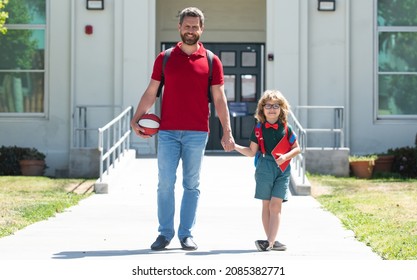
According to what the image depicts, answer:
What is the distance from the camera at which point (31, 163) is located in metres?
16.9

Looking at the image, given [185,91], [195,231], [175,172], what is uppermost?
[185,91]

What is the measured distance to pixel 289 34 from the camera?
18.0 metres

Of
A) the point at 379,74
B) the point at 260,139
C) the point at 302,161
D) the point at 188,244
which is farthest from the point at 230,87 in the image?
the point at 188,244

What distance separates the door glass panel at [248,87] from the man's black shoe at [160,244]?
467 inches

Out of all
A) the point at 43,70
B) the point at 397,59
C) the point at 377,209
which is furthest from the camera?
the point at 397,59

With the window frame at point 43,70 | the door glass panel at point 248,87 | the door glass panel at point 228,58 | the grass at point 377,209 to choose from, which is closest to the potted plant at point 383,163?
the grass at point 377,209

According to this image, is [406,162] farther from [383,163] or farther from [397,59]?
[397,59]

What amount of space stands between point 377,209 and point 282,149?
369cm

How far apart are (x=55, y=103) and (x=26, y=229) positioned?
9021 mm

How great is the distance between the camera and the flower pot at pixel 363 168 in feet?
54.2

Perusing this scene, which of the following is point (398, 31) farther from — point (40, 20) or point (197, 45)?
point (197, 45)

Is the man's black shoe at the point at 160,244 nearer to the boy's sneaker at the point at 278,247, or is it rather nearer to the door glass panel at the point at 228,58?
the boy's sneaker at the point at 278,247

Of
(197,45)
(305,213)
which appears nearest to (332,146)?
(305,213)

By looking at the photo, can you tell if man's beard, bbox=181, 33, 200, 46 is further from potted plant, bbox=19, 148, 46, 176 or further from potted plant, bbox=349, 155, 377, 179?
potted plant, bbox=19, 148, 46, 176
